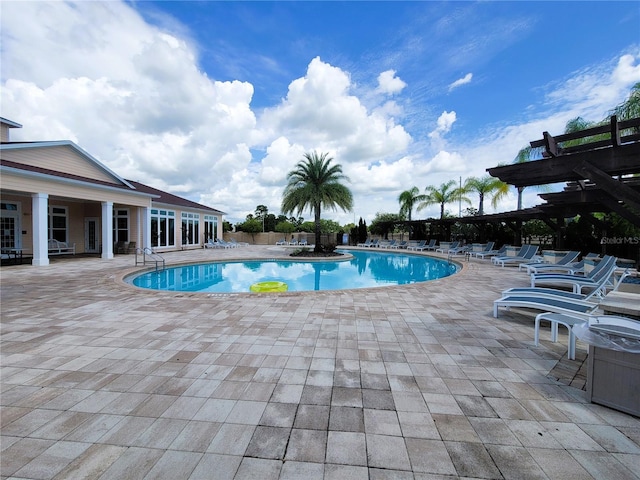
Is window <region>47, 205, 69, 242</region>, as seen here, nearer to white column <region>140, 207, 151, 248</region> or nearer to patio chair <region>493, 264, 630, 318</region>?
white column <region>140, 207, 151, 248</region>

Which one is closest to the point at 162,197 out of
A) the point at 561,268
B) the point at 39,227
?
the point at 39,227

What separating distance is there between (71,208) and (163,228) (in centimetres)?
501

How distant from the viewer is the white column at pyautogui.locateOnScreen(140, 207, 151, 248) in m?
18.4

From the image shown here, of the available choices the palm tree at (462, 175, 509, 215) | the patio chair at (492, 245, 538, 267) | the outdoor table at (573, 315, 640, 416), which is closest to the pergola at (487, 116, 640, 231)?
the outdoor table at (573, 315, 640, 416)

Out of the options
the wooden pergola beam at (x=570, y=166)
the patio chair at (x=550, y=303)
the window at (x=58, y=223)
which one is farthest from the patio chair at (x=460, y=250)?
the window at (x=58, y=223)

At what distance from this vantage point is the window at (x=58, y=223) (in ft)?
54.3

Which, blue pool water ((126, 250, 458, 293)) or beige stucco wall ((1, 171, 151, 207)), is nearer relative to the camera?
blue pool water ((126, 250, 458, 293))

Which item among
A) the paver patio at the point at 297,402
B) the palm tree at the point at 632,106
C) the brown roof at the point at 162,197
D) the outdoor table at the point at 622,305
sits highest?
the palm tree at the point at 632,106

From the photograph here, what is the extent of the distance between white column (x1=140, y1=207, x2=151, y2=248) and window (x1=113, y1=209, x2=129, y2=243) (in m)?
1.28

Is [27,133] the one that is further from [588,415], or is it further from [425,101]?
[588,415]

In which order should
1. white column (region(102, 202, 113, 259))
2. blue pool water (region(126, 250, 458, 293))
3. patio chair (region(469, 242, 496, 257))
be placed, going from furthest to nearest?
patio chair (region(469, 242, 496, 257)) < white column (region(102, 202, 113, 259)) < blue pool water (region(126, 250, 458, 293))

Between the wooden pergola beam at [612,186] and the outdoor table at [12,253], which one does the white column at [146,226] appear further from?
the wooden pergola beam at [612,186]

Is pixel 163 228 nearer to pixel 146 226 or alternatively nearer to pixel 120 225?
pixel 146 226

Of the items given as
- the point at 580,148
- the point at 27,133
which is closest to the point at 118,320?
the point at 580,148
